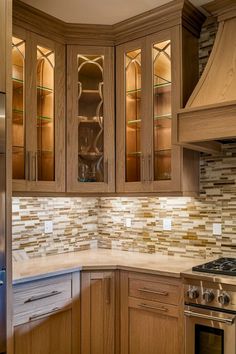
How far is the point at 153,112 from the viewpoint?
3014 millimetres

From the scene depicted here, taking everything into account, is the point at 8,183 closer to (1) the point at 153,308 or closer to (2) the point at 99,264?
(2) the point at 99,264

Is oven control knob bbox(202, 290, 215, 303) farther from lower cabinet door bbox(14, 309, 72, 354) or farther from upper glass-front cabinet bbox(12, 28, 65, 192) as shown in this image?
upper glass-front cabinet bbox(12, 28, 65, 192)

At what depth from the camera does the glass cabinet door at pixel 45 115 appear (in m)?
2.95

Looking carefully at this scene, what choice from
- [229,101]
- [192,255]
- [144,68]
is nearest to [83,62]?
[144,68]

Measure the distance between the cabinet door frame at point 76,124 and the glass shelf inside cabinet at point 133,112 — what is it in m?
0.13

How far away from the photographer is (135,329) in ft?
8.89

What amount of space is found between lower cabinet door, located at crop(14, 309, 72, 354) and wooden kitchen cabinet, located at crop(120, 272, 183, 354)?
41 centimetres

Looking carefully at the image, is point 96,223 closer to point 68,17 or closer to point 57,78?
point 57,78

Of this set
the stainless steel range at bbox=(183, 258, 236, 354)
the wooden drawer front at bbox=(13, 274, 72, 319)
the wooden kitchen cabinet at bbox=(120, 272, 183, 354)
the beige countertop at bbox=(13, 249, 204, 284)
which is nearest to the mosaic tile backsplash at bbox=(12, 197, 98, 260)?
the beige countertop at bbox=(13, 249, 204, 284)

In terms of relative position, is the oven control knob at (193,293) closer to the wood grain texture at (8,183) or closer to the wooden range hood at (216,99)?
the wooden range hood at (216,99)

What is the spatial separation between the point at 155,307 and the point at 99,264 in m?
0.50

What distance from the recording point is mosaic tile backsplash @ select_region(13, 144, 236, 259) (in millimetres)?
2943

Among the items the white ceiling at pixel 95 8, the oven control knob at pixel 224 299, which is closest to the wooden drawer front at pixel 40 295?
the oven control knob at pixel 224 299

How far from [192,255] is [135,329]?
2.46ft
